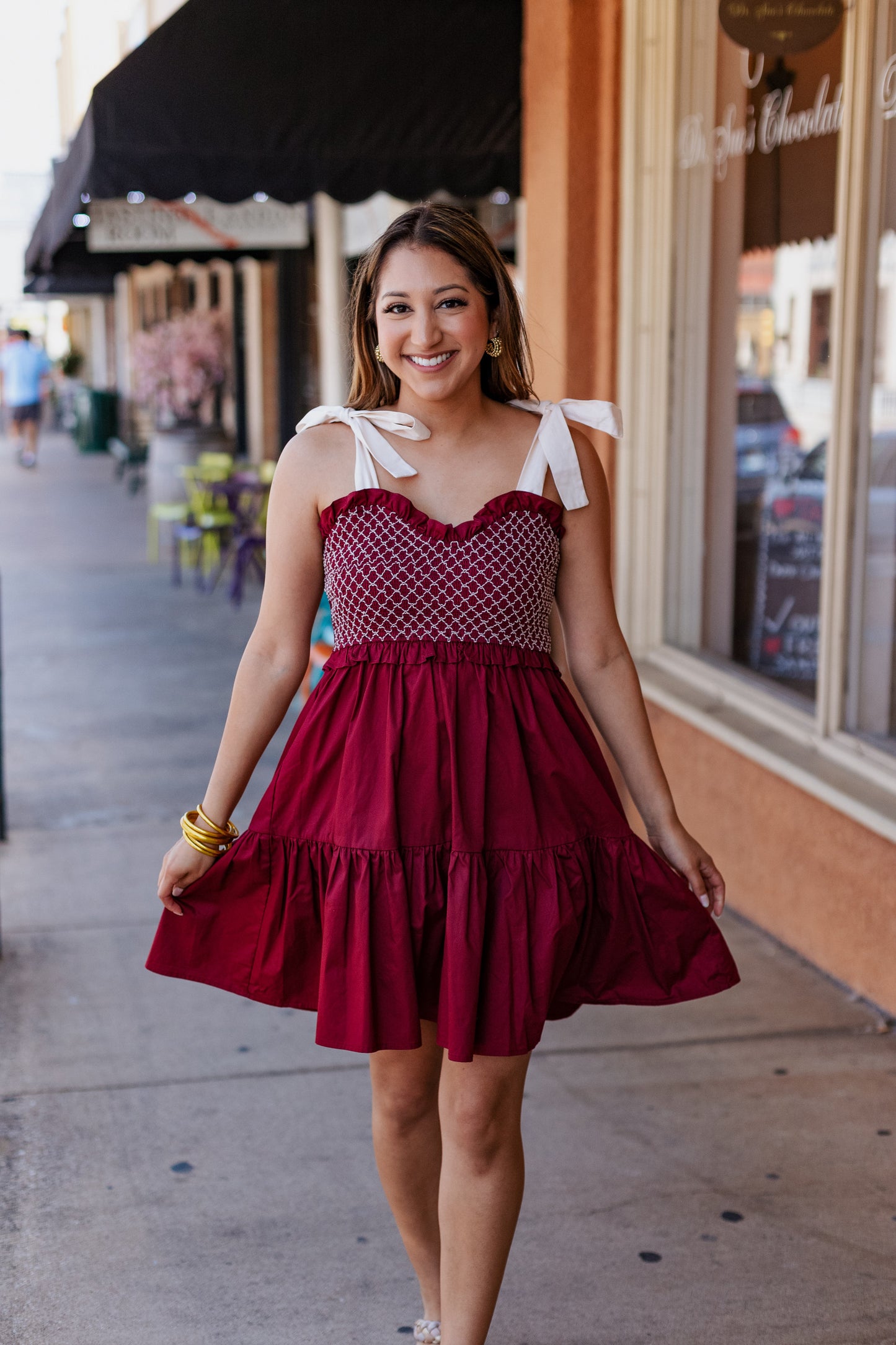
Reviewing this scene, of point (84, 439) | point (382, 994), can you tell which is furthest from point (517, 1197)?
point (84, 439)

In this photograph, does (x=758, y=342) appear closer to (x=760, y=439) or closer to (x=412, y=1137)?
(x=760, y=439)

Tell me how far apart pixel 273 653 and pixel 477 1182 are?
2.88 feet

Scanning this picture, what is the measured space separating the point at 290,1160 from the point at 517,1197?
1.02 meters

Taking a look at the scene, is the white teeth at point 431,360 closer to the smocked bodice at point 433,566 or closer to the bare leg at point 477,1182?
the smocked bodice at point 433,566

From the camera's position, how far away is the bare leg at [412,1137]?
7.55ft

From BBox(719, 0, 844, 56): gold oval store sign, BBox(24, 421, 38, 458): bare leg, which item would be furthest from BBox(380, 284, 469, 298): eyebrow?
BBox(24, 421, 38, 458): bare leg

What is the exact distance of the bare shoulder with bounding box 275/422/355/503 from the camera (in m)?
2.24

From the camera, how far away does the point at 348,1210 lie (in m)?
2.95

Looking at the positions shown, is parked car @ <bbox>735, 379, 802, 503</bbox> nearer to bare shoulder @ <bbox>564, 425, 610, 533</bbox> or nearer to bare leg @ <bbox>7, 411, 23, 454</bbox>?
bare shoulder @ <bbox>564, 425, 610, 533</bbox>

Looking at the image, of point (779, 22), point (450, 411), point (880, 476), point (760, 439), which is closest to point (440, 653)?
point (450, 411)

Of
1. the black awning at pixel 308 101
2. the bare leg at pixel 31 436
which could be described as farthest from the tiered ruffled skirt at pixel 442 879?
the bare leg at pixel 31 436

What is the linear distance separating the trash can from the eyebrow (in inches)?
920

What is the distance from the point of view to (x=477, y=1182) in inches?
86.9

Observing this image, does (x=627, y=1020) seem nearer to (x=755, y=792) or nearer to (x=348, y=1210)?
(x=755, y=792)
